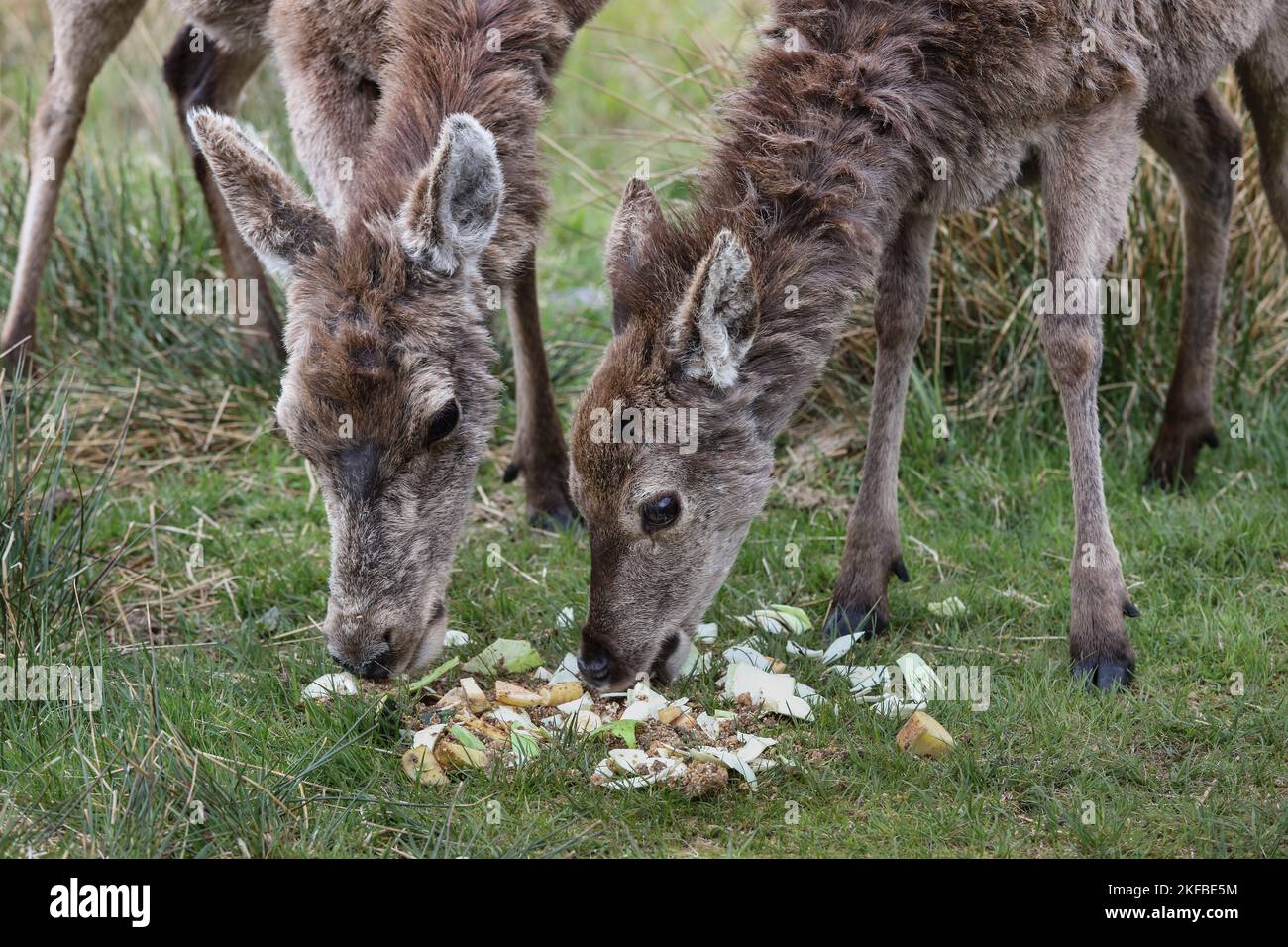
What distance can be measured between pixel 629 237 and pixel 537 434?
186cm

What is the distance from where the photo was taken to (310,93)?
635 cm

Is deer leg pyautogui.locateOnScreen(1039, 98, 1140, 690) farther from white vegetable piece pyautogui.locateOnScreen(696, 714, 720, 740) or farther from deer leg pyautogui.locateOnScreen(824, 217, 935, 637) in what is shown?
white vegetable piece pyautogui.locateOnScreen(696, 714, 720, 740)

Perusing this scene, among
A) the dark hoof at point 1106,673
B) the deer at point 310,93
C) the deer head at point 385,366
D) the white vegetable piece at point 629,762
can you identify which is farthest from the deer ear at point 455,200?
the dark hoof at point 1106,673

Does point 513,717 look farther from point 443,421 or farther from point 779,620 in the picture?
point 779,620

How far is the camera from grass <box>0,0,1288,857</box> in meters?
4.50

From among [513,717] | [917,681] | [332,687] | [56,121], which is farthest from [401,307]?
[56,121]

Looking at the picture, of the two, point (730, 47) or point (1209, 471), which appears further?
point (730, 47)

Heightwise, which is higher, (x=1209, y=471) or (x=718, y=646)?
(x=1209, y=471)

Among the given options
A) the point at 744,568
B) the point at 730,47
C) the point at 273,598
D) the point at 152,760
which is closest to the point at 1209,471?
the point at 744,568

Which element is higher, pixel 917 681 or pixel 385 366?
pixel 385 366

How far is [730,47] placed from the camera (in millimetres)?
8242

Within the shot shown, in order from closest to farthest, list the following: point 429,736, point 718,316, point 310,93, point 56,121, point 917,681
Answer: point 429,736 → point 718,316 → point 917,681 → point 310,93 → point 56,121

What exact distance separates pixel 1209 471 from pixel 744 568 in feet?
7.59
